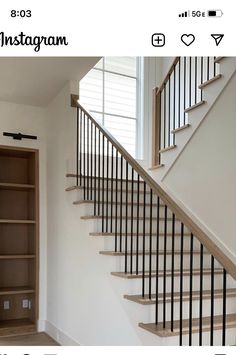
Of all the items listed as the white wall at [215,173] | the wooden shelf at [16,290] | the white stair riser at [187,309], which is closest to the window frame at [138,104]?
the white wall at [215,173]

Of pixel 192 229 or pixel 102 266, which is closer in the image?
pixel 192 229

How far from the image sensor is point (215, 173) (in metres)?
3.78

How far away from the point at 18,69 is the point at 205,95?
1.91m

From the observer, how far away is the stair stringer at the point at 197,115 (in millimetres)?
3691

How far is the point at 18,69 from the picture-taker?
12.1 ft

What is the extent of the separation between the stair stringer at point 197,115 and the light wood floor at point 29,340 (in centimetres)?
222

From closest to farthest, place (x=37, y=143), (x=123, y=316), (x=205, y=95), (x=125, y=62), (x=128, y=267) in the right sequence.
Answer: (x=123, y=316), (x=128, y=267), (x=205, y=95), (x=37, y=143), (x=125, y=62)

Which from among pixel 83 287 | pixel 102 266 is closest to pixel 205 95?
pixel 102 266
